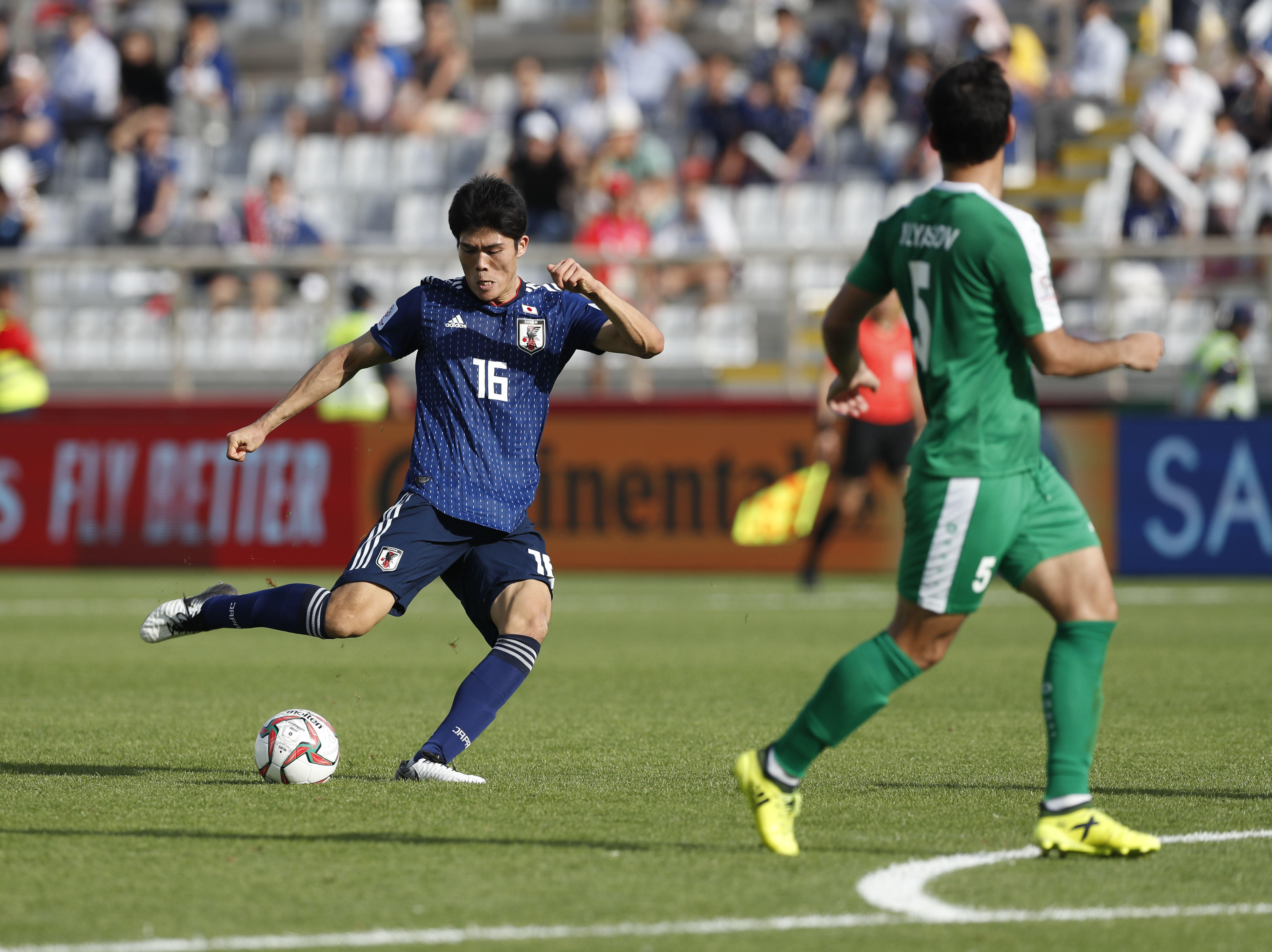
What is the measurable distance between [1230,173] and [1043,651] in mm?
8465

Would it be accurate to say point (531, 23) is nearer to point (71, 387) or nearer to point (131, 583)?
point (71, 387)

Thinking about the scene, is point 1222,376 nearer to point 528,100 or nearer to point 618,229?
point 618,229

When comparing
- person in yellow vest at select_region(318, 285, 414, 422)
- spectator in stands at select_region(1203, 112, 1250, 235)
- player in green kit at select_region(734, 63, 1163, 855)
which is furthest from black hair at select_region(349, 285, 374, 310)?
player in green kit at select_region(734, 63, 1163, 855)

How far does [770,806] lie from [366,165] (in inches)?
713

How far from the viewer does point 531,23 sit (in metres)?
25.4

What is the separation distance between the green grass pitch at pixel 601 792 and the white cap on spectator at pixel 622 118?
337 inches

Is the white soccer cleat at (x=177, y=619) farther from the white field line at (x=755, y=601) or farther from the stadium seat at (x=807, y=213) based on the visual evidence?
the stadium seat at (x=807, y=213)

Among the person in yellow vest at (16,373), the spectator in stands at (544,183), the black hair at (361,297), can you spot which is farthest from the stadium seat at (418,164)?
the person in yellow vest at (16,373)

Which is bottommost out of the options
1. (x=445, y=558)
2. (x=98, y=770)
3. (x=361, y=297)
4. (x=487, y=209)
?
(x=98, y=770)

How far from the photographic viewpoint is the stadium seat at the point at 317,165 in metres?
22.3

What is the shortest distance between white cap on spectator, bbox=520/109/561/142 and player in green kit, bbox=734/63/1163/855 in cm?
1426

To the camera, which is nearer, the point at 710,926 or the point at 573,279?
the point at 710,926

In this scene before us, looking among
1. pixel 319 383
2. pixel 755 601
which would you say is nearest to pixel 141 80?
pixel 755 601

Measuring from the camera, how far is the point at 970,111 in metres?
4.98
